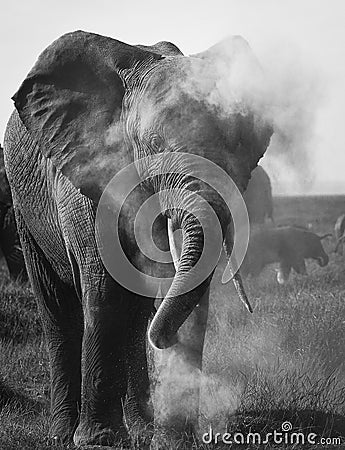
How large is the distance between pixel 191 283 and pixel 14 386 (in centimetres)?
304

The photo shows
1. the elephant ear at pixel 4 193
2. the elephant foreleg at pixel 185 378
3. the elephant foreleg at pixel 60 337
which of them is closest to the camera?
the elephant foreleg at pixel 185 378

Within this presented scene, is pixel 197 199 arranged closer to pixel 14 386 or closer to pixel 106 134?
pixel 106 134

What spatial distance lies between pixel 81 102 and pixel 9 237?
835 centimetres

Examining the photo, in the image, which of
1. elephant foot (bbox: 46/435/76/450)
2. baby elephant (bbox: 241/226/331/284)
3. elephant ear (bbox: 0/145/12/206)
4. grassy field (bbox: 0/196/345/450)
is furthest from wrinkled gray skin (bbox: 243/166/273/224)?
elephant foot (bbox: 46/435/76/450)

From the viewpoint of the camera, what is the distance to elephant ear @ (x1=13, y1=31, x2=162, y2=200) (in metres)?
5.69

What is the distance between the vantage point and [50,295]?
682 cm

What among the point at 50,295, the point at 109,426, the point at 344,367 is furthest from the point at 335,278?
the point at 109,426

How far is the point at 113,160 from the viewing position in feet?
18.6

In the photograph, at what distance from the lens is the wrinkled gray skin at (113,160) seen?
5.25 m

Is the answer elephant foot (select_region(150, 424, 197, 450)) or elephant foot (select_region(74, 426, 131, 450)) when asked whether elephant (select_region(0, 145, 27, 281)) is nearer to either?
elephant foot (select_region(74, 426, 131, 450))

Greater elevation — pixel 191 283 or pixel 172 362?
pixel 191 283

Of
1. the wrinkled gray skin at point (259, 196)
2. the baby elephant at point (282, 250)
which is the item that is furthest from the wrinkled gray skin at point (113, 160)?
the wrinkled gray skin at point (259, 196)

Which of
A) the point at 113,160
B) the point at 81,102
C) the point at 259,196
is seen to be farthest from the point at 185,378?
the point at 259,196

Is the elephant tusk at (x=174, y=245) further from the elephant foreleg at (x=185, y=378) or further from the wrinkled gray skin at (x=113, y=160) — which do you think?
the elephant foreleg at (x=185, y=378)
